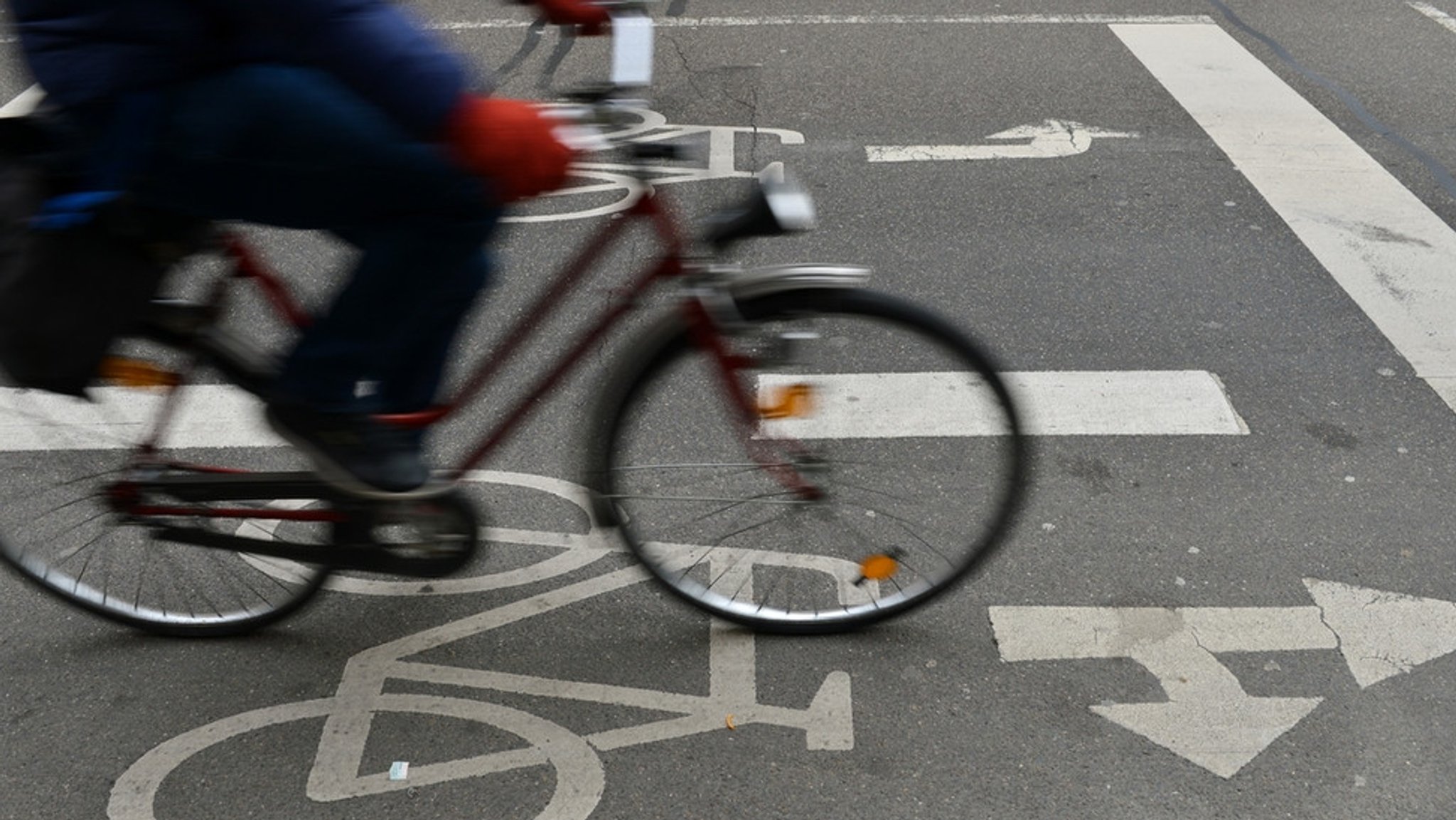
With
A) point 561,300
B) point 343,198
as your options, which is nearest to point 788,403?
point 561,300

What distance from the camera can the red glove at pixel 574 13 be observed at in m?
2.37

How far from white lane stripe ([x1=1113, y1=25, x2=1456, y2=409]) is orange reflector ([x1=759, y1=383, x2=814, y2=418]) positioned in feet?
7.55

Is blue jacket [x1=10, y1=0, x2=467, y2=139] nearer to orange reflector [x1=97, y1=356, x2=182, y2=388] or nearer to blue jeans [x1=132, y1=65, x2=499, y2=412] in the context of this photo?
blue jeans [x1=132, y1=65, x2=499, y2=412]

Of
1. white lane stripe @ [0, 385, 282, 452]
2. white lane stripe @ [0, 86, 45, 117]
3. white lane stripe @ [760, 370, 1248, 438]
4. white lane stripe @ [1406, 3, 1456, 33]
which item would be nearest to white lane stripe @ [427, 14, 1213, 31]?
white lane stripe @ [1406, 3, 1456, 33]

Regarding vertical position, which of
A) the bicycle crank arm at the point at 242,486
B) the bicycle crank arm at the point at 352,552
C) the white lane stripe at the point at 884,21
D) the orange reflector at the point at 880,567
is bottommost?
the white lane stripe at the point at 884,21

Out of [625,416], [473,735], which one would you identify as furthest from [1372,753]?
[473,735]

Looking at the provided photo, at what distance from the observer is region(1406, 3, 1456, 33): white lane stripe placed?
7441 mm

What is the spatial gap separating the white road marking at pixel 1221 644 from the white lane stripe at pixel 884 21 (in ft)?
16.3

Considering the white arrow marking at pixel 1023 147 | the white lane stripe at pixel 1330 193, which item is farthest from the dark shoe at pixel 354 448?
the white arrow marking at pixel 1023 147

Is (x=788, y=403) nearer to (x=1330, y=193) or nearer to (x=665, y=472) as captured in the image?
(x=665, y=472)

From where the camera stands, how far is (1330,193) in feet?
17.6

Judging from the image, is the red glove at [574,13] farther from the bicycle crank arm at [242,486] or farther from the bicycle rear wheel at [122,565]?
the bicycle rear wheel at [122,565]

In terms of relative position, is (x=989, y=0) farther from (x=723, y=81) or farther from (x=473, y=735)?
(x=473, y=735)

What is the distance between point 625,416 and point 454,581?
79 cm
